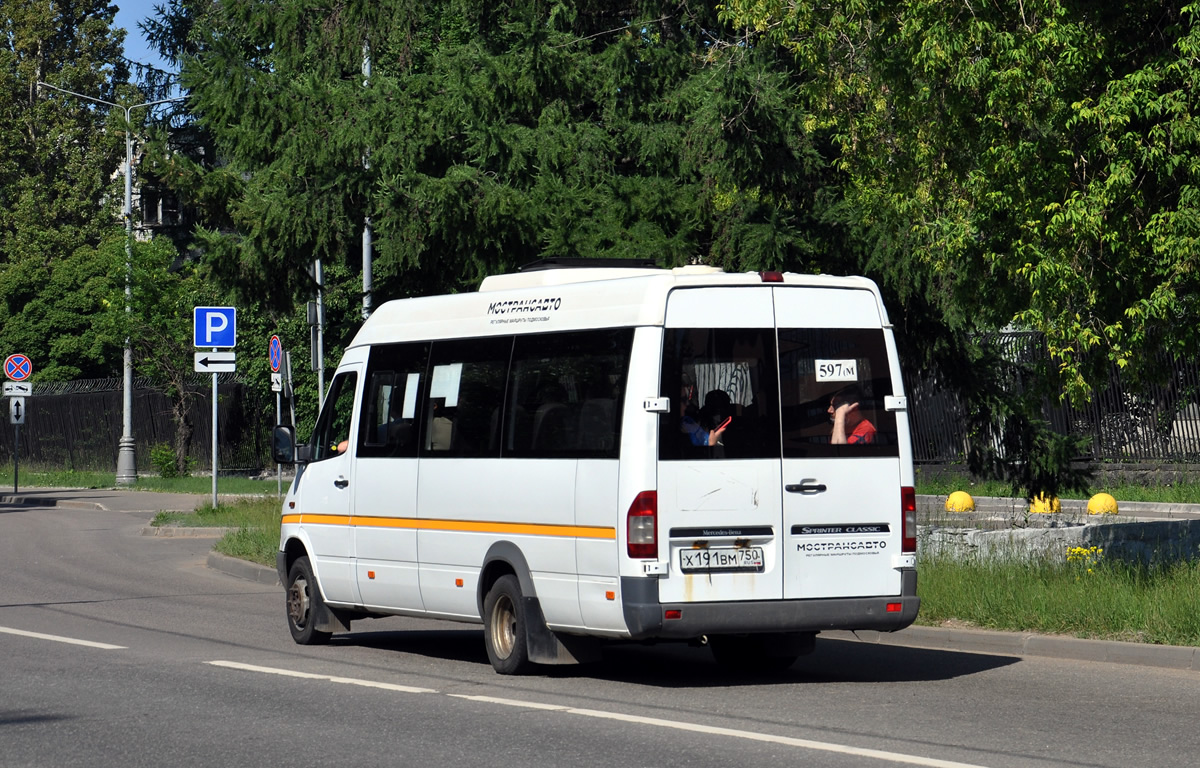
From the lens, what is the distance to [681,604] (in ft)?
32.7

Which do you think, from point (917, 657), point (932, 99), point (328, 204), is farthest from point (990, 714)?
point (328, 204)

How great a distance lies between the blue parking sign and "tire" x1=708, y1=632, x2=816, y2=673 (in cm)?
1823

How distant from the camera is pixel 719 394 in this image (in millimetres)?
10320

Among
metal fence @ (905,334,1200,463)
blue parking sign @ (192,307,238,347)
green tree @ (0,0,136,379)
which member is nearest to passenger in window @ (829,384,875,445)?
metal fence @ (905,334,1200,463)

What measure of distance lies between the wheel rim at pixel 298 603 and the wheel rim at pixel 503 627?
2.59m

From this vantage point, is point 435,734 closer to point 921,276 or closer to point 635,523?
point 635,523

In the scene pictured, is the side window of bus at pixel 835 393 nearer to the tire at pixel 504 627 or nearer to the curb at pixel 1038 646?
the tire at pixel 504 627

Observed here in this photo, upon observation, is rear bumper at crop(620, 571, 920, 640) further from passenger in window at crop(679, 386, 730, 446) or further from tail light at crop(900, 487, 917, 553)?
passenger in window at crop(679, 386, 730, 446)

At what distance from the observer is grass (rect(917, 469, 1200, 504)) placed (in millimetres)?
26203

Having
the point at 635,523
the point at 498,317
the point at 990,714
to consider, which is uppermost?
the point at 498,317

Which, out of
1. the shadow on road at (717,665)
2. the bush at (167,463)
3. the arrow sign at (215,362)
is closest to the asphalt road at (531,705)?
the shadow on road at (717,665)

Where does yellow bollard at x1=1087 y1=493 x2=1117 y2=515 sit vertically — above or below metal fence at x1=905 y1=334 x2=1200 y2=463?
below

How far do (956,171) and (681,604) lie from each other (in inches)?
246

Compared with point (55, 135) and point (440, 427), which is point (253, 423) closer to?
point (55, 135)
